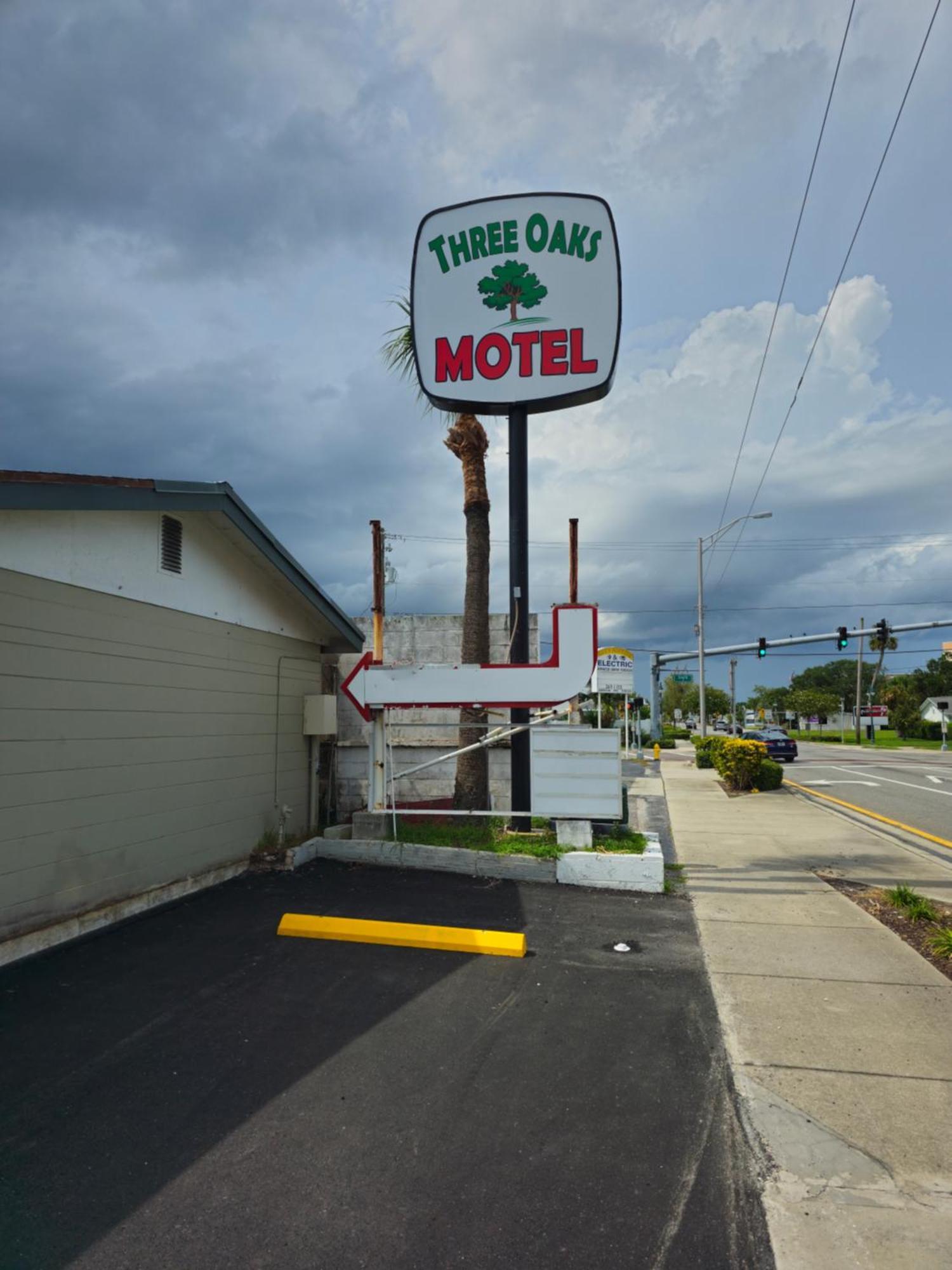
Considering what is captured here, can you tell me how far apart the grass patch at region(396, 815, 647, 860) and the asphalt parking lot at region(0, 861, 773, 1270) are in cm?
252

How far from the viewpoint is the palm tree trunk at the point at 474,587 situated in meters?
10.4

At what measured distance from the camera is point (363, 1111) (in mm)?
3752

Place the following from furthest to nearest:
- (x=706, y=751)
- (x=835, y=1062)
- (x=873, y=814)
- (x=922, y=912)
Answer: (x=706, y=751) < (x=873, y=814) < (x=922, y=912) < (x=835, y=1062)

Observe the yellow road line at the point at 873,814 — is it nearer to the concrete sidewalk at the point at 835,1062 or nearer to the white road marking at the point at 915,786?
the white road marking at the point at 915,786

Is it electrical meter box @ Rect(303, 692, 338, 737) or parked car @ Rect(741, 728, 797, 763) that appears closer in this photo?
electrical meter box @ Rect(303, 692, 338, 737)

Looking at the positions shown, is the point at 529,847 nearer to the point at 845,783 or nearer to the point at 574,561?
the point at 574,561

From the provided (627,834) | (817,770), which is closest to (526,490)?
(627,834)

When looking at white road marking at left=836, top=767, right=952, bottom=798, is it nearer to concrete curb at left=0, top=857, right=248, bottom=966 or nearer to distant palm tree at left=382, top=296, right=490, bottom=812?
distant palm tree at left=382, top=296, right=490, bottom=812

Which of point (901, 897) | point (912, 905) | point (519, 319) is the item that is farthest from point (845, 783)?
point (519, 319)

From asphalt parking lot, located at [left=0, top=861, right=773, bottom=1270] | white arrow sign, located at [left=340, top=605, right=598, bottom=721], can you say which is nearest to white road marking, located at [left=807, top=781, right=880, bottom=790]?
white arrow sign, located at [left=340, top=605, right=598, bottom=721]

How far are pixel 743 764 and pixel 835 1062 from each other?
1620 cm

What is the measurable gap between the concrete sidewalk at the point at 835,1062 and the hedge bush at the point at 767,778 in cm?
1075

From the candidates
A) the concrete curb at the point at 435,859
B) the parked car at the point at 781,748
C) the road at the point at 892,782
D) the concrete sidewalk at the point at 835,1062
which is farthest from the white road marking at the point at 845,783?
the concrete curb at the point at 435,859

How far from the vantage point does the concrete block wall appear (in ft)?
39.0
